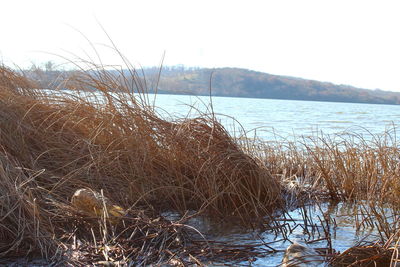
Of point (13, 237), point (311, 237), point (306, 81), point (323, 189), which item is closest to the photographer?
point (13, 237)

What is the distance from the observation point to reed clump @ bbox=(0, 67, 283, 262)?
299 centimetres

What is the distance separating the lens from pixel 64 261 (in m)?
2.10

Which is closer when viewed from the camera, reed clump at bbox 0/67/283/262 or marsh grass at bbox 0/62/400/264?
marsh grass at bbox 0/62/400/264

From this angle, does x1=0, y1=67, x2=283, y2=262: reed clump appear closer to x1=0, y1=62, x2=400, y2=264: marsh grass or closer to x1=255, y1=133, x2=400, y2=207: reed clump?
x1=0, y1=62, x2=400, y2=264: marsh grass

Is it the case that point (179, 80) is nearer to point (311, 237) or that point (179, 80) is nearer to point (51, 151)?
point (51, 151)

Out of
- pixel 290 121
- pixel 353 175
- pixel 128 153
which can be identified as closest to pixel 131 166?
pixel 128 153

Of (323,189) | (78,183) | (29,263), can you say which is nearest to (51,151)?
(78,183)

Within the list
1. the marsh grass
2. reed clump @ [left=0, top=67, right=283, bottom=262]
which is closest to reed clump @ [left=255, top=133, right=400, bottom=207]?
the marsh grass

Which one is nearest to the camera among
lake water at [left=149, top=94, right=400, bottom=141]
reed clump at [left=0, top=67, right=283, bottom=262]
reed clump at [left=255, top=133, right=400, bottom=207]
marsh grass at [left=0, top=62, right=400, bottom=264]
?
marsh grass at [left=0, top=62, right=400, bottom=264]

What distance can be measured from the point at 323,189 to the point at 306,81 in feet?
96.5

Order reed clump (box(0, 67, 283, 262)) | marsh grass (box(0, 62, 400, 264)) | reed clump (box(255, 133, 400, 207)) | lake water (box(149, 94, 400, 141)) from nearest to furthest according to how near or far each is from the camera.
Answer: marsh grass (box(0, 62, 400, 264)) → reed clump (box(0, 67, 283, 262)) → reed clump (box(255, 133, 400, 207)) → lake water (box(149, 94, 400, 141))

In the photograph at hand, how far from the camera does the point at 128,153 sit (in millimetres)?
3129

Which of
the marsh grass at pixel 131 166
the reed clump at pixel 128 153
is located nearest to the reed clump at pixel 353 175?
the marsh grass at pixel 131 166

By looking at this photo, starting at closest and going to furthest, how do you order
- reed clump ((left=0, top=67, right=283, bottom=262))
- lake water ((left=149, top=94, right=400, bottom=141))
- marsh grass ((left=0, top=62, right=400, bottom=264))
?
marsh grass ((left=0, top=62, right=400, bottom=264)) → reed clump ((left=0, top=67, right=283, bottom=262)) → lake water ((left=149, top=94, right=400, bottom=141))
